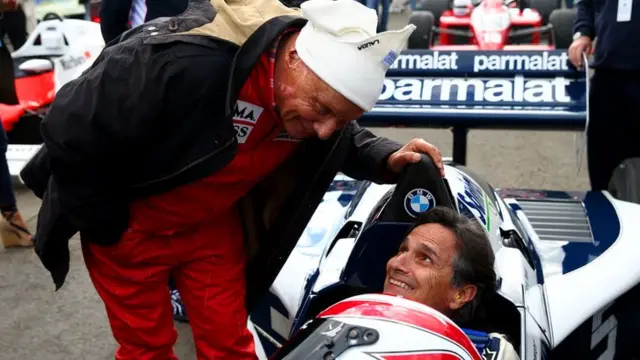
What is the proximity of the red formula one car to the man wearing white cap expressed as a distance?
5.21 metres

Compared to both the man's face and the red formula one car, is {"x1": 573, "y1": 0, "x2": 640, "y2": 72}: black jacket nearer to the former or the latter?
the man's face

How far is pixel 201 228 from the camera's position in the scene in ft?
6.75

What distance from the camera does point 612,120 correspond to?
332cm

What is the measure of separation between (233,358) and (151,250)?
1.28ft

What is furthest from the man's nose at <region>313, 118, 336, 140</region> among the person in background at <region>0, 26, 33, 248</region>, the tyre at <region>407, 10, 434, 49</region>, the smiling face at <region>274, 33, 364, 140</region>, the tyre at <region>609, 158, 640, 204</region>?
the tyre at <region>407, 10, 434, 49</region>

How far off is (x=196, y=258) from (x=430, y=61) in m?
1.78

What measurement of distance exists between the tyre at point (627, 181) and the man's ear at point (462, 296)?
1490 mm

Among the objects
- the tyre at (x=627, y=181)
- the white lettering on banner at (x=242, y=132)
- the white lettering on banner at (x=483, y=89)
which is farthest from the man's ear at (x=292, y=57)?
the tyre at (x=627, y=181)

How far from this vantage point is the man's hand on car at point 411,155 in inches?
86.9

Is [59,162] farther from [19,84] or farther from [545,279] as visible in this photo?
[19,84]

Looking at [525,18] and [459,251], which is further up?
[459,251]

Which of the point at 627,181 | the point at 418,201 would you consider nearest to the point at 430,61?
the point at 627,181

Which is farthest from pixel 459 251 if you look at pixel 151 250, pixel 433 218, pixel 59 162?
pixel 59 162

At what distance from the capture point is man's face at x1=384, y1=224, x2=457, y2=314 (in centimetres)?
204
